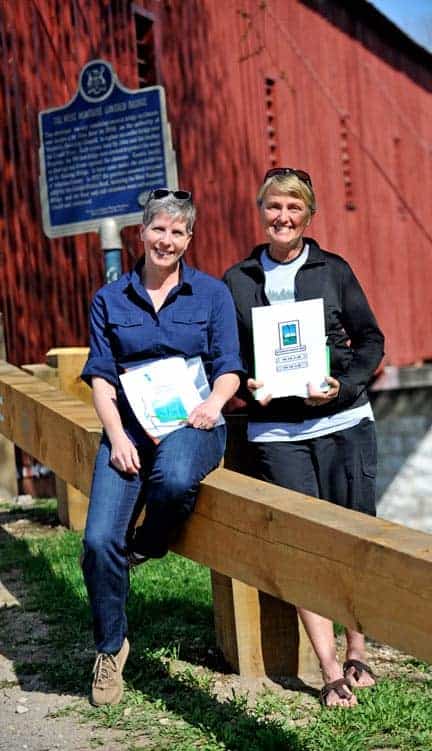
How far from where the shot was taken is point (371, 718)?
389cm

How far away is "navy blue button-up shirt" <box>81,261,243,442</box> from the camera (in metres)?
3.92

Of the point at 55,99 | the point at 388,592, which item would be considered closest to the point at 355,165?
the point at 55,99

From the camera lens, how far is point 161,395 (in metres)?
3.81

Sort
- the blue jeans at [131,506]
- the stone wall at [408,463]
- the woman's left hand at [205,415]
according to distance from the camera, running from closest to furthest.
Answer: the blue jeans at [131,506], the woman's left hand at [205,415], the stone wall at [408,463]

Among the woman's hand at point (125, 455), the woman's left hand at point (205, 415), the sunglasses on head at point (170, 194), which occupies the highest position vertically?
the sunglasses on head at point (170, 194)

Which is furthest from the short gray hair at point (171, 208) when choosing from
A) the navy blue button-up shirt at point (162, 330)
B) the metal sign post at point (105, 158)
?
the metal sign post at point (105, 158)

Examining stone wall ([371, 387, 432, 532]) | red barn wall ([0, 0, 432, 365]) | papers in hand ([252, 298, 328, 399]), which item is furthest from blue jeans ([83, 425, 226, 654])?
stone wall ([371, 387, 432, 532])

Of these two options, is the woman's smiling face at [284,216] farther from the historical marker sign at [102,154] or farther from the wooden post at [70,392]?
the historical marker sign at [102,154]

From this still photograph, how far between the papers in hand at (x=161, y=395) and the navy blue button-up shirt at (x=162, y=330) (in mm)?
110

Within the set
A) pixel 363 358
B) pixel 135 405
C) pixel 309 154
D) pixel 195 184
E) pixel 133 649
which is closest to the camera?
pixel 135 405

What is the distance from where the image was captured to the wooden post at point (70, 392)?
22.6 feet

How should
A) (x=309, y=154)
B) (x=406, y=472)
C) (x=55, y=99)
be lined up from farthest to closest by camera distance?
(x=406, y=472) < (x=309, y=154) < (x=55, y=99)

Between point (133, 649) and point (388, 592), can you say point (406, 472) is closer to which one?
point (133, 649)

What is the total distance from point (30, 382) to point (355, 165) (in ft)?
40.2
